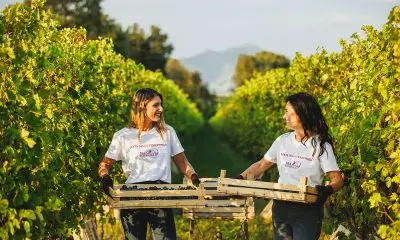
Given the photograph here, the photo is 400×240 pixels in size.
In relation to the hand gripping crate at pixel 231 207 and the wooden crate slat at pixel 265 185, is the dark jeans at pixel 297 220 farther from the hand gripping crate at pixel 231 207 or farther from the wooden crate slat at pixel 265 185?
the hand gripping crate at pixel 231 207

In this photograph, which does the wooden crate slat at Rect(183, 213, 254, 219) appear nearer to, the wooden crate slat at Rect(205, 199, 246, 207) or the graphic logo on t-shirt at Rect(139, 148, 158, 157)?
the wooden crate slat at Rect(205, 199, 246, 207)

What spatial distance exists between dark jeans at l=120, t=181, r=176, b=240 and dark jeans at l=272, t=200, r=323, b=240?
3.22 ft

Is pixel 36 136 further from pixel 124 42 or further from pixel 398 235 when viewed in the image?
pixel 124 42

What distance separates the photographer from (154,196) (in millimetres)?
6098

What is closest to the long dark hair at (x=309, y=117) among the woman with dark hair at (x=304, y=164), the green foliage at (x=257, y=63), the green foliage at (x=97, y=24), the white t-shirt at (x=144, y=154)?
the woman with dark hair at (x=304, y=164)

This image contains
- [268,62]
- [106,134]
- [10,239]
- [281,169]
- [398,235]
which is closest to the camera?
[10,239]

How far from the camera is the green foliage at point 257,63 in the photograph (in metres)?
114

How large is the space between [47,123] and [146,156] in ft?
3.07

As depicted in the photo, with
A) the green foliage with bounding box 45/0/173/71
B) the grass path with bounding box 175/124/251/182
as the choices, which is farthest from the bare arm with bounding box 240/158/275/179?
the green foliage with bounding box 45/0/173/71

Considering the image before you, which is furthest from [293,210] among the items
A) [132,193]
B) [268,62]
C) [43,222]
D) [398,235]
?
[268,62]

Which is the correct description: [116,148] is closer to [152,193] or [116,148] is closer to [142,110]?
[142,110]

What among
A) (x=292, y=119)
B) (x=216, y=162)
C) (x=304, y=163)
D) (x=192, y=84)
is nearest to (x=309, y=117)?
(x=292, y=119)

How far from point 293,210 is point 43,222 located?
6.77 ft

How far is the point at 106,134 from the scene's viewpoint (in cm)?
990
